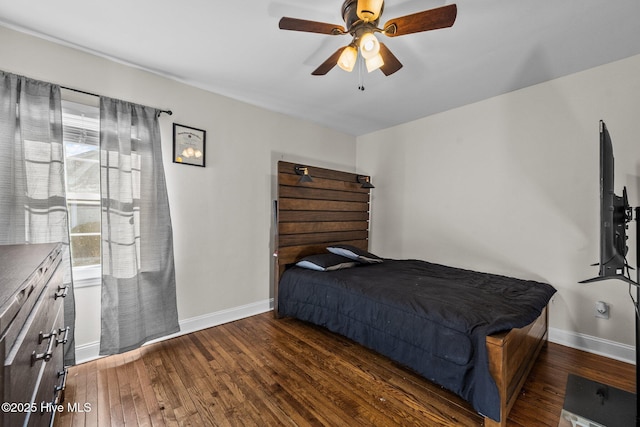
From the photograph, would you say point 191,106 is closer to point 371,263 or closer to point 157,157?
point 157,157

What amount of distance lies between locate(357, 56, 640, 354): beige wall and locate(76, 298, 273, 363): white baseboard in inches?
85.0

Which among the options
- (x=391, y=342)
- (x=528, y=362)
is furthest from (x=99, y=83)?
(x=528, y=362)

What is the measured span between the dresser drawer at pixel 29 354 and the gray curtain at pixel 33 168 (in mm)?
1091

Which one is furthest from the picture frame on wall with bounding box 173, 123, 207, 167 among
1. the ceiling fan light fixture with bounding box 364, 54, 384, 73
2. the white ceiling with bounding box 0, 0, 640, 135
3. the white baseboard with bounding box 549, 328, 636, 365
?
the white baseboard with bounding box 549, 328, 636, 365

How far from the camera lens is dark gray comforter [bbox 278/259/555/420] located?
1.64 metres

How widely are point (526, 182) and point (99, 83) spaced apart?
4195mm

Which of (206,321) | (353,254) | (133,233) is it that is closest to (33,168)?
(133,233)

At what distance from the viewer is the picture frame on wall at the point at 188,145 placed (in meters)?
2.68

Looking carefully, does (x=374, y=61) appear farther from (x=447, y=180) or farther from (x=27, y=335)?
(x=447, y=180)

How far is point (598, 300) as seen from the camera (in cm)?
238

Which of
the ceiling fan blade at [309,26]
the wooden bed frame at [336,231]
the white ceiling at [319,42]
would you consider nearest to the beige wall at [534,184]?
the white ceiling at [319,42]

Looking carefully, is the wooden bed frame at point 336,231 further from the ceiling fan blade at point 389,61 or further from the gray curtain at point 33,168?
the gray curtain at point 33,168

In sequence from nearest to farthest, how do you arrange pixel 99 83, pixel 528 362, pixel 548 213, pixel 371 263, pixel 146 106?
pixel 528 362 < pixel 99 83 < pixel 146 106 < pixel 548 213 < pixel 371 263

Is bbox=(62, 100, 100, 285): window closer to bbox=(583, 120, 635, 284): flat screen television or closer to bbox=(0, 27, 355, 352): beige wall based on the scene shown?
bbox=(0, 27, 355, 352): beige wall
